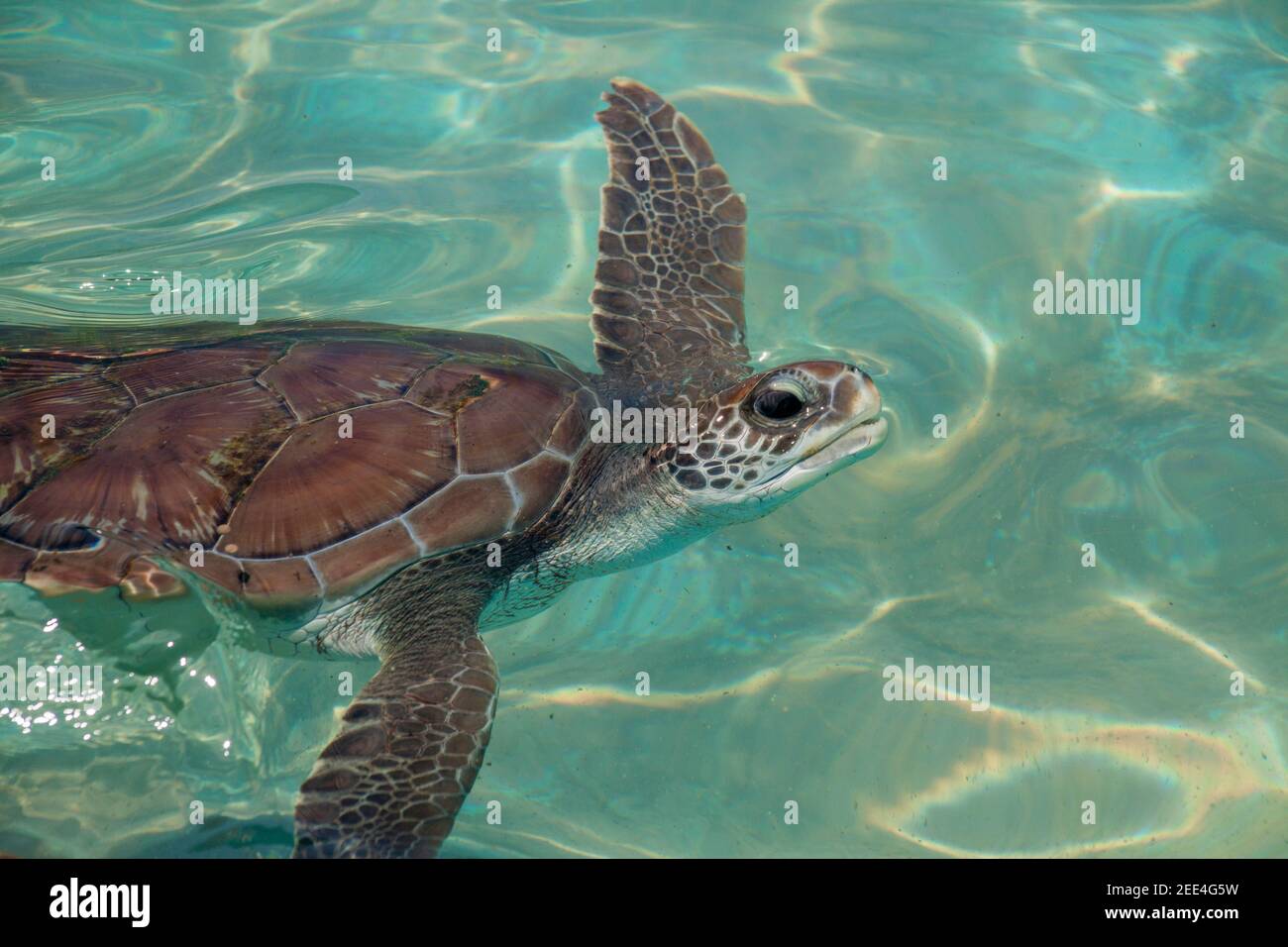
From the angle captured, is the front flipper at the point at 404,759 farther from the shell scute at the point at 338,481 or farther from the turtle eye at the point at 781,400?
the turtle eye at the point at 781,400

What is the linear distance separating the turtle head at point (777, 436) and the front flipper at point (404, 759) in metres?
1.12

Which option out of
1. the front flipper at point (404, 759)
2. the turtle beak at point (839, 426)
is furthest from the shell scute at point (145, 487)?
the turtle beak at point (839, 426)

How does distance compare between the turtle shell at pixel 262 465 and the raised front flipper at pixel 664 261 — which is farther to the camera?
the raised front flipper at pixel 664 261

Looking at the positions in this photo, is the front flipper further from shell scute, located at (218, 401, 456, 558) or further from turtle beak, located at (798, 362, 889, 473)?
turtle beak, located at (798, 362, 889, 473)

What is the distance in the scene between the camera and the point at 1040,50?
19.4 ft

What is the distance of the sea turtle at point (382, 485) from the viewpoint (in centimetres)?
283

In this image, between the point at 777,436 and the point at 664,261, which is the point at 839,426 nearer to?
the point at 777,436

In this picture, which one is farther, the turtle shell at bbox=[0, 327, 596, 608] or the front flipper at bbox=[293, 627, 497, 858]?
the turtle shell at bbox=[0, 327, 596, 608]

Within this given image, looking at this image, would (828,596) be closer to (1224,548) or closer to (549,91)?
(1224,548)

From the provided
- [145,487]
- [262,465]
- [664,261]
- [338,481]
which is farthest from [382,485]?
[664,261]

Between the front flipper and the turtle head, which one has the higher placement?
the turtle head

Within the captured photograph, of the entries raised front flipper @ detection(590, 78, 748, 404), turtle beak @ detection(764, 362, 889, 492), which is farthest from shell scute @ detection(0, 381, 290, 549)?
turtle beak @ detection(764, 362, 889, 492)

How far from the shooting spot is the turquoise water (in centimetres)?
308

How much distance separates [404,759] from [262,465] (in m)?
1.16
